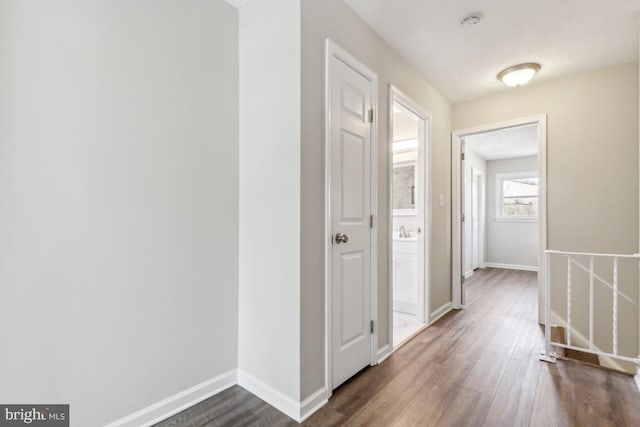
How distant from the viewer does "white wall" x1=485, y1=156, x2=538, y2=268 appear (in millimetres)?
6367

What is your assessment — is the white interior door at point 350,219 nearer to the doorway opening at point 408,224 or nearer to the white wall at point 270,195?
the white wall at point 270,195

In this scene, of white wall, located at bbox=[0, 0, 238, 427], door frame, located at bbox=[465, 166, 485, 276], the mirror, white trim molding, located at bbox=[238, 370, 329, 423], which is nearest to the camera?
white wall, located at bbox=[0, 0, 238, 427]

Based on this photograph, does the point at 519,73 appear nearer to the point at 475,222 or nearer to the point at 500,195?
the point at 475,222

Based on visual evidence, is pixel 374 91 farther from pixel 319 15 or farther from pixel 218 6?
pixel 218 6

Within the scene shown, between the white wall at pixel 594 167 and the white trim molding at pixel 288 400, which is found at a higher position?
the white wall at pixel 594 167

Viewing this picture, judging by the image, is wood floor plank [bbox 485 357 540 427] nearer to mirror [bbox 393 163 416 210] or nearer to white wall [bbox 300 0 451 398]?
white wall [bbox 300 0 451 398]

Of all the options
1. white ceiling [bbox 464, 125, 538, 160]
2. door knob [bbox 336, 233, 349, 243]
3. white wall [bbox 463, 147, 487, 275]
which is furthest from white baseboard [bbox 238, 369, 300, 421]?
white wall [bbox 463, 147, 487, 275]

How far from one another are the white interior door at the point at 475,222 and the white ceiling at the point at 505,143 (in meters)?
0.57

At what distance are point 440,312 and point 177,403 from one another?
277cm

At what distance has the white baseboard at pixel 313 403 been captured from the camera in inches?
65.2

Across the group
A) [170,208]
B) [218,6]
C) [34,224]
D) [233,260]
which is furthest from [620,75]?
[34,224]

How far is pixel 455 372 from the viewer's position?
7.11 ft

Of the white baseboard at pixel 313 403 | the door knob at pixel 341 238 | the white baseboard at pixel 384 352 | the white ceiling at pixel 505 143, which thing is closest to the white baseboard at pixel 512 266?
the white ceiling at pixel 505 143

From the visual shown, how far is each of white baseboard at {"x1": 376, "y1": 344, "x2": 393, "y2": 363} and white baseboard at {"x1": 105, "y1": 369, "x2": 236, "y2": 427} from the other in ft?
3.54
